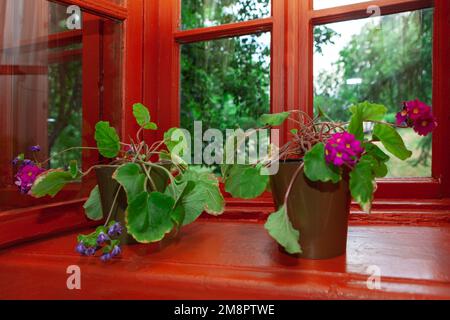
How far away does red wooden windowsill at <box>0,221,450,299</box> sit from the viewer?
643 mm

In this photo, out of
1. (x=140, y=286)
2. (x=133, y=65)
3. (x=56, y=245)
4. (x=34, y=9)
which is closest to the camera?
(x=140, y=286)

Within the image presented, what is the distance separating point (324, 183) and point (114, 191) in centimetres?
50

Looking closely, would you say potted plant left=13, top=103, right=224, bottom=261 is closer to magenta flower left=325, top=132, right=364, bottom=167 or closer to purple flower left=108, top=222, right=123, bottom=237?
purple flower left=108, top=222, right=123, bottom=237

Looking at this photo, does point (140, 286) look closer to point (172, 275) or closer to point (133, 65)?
point (172, 275)

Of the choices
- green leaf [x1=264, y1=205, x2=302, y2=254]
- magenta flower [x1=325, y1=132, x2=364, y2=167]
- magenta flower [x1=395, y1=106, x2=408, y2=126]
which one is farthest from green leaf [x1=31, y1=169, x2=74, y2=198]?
magenta flower [x1=395, y1=106, x2=408, y2=126]

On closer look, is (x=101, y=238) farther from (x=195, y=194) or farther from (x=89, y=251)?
(x=195, y=194)

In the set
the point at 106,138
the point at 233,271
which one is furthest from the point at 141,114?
the point at 233,271

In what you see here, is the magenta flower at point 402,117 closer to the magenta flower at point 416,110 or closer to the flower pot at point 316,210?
Result: the magenta flower at point 416,110

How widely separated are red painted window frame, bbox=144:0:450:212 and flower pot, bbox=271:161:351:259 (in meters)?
0.40
